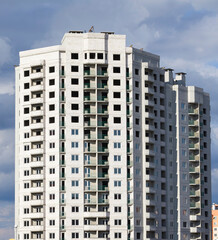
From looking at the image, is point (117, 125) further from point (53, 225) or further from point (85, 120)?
point (53, 225)

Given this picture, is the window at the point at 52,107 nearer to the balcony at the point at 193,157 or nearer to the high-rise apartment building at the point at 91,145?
the high-rise apartment building at the point at 91,145

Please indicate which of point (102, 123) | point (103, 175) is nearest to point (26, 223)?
point (103, 175)

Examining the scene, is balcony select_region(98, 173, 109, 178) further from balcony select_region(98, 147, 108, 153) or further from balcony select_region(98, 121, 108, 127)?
balcony select_region(98, 121, 108, 127)

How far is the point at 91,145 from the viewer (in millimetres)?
160125

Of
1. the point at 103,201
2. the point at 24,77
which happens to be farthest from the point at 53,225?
the point at 24,77

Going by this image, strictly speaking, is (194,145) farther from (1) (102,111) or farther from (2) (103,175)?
(2) (103,175)

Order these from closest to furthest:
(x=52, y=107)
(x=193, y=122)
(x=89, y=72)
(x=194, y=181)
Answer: (x=52, y=107)
(x=89, y=72)
(x=194, y=181)
(x=193, y=122)

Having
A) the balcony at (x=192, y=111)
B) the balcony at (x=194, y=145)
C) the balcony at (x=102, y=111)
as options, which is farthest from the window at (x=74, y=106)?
the balcony at (x=194, y=145)

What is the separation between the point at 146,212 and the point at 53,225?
811 inches

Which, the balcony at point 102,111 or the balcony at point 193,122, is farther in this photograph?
the balcony at point 193,122

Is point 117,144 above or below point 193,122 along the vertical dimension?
below

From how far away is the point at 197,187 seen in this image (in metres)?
179

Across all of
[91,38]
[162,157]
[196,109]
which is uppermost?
[91,38]

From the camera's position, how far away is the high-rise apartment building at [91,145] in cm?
15812
